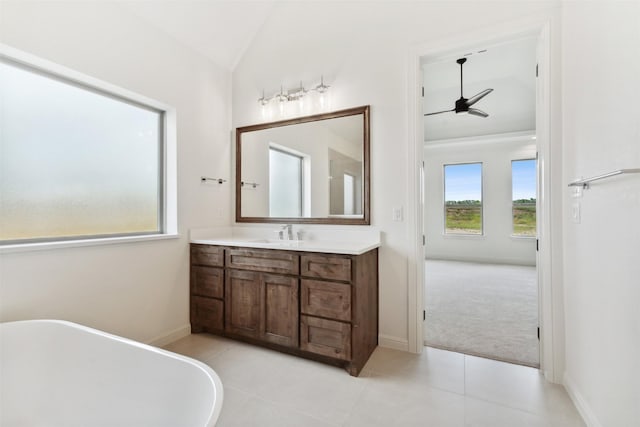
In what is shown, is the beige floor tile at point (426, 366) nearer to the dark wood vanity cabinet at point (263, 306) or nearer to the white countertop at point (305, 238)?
the dark wood vanity cabinet at point (263, 306)

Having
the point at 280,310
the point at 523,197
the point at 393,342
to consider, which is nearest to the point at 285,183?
the point at 280,310

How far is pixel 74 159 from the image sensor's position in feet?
6.62

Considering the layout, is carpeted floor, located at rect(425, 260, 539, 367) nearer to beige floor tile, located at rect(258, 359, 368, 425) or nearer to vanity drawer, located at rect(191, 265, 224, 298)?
beige floor tile, located at rect(258, 359, 368, 425)

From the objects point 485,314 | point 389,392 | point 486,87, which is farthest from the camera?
point 486,87

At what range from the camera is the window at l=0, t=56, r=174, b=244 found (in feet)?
5.75

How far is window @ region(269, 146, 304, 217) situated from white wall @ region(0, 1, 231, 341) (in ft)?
1.74

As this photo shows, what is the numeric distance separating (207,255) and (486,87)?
16.0 ft

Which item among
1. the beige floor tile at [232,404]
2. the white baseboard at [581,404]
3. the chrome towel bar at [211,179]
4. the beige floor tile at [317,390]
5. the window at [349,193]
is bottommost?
the beige floor tile at [317,390]

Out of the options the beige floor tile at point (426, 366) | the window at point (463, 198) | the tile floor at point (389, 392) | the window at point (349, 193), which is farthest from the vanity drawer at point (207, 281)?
the window at point (463, 198)

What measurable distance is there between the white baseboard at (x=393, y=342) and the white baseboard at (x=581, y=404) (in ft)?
3.29

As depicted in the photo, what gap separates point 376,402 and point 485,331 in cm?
158

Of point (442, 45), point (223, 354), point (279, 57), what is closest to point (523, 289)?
point (442, 45)

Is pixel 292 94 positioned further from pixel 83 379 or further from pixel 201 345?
pixel 83 379

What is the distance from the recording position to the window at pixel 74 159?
5.75 ft
